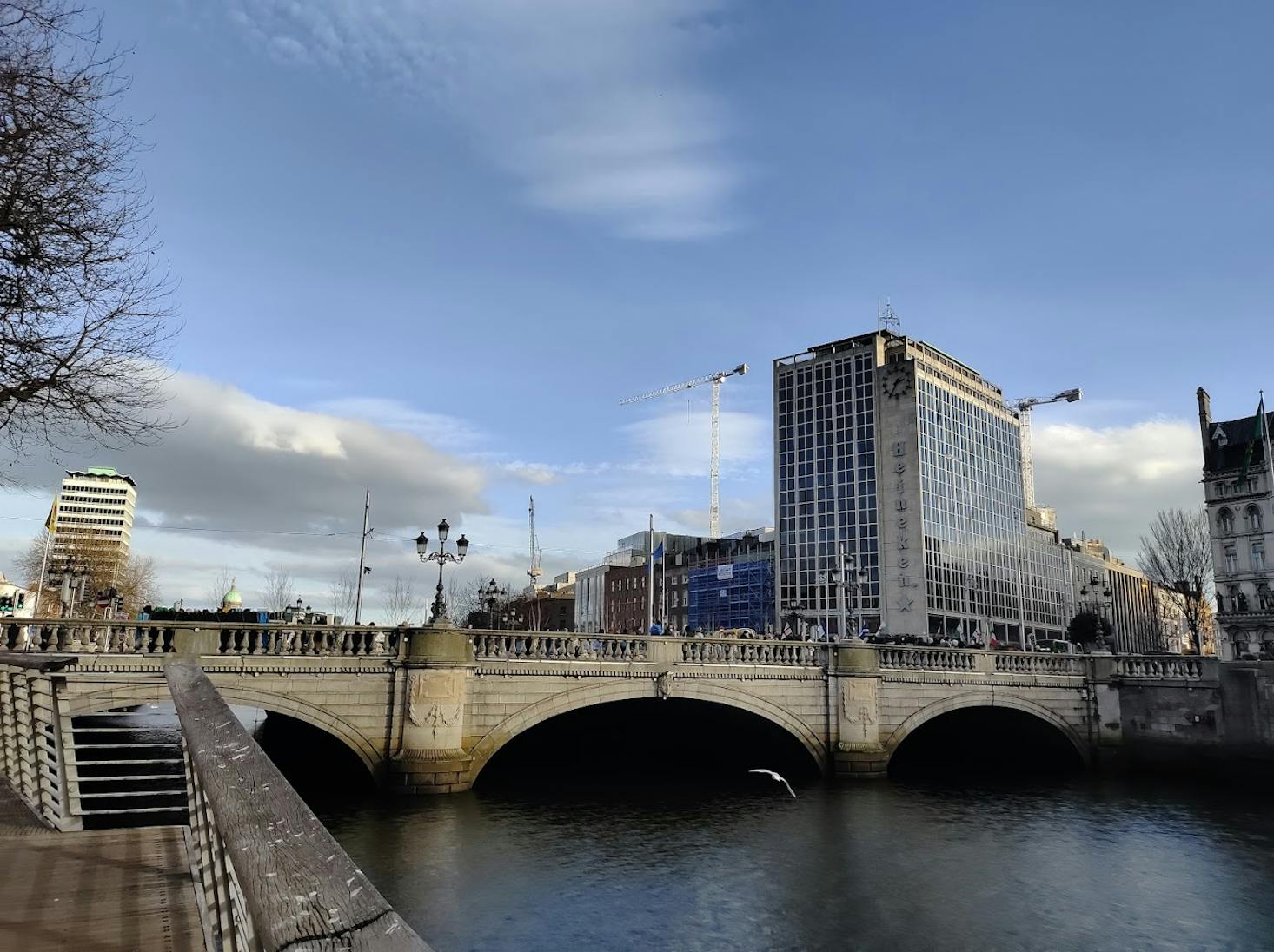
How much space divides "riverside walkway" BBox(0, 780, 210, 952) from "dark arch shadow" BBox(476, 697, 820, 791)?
74.6 feet

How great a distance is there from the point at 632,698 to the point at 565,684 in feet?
8.19

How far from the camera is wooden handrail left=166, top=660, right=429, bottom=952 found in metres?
2.09

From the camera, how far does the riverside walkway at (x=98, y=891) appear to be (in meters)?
4.91

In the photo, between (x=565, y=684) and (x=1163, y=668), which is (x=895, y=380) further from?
(x=565, y=684)

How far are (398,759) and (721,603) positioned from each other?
3975 inches

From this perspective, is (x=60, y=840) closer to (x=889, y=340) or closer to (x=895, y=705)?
(x=895, y=705)

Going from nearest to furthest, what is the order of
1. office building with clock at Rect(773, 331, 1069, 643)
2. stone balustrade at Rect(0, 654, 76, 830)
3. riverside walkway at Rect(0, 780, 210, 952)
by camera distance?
riverside walkway at Rect(0, 780, 210, 952) < stone balustrade at Rect(0, 654, 76, 830) < office building with clock at Rect(773, 331, 1069, 643)

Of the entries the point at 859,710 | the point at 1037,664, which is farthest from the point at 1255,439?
the point at 859,710

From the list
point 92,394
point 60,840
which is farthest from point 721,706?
point 60,840

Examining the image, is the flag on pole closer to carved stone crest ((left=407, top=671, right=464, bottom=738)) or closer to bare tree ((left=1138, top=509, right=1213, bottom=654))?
bare tree ((left=1138, top=509, right=1213, bottom=654))

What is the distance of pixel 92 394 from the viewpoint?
42.4 feet

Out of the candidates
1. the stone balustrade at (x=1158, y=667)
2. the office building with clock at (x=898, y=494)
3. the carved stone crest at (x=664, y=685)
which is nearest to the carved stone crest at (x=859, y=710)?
the carved stone crest at (x=664, y=685)

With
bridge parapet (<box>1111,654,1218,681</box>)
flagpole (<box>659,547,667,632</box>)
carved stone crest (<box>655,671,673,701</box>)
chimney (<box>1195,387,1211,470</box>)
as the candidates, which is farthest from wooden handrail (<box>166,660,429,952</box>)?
flagpole (<box>659,547,667,632</box>)

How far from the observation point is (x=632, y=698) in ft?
90.7
